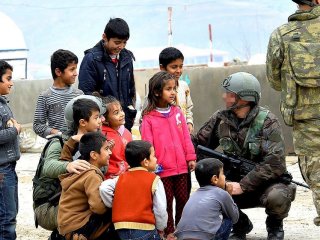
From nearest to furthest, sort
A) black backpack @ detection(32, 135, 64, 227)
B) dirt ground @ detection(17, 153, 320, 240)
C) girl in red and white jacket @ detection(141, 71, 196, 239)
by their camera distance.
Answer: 1. black backpack @ detection(32, 135, 64, 227)
2. girl in red and white jacket @ detection(141, 71, 196, 239)
3. dirt ground @ detection(17, 153, 320, 240)

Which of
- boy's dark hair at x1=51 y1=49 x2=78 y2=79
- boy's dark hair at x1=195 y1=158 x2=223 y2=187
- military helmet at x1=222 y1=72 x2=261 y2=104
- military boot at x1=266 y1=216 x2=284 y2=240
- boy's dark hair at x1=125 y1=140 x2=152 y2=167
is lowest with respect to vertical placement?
military boot at x1=266 y1=216 x2=284 y2=240

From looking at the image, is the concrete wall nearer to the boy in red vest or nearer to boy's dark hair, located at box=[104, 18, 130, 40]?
boy's dark hair, located at box=[104, 18, 130, 40]

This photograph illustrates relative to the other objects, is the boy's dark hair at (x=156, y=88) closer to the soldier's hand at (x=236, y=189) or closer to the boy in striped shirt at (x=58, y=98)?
the boy in striped shirt at (x=58, y=98)

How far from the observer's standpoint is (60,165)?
7.21 metres

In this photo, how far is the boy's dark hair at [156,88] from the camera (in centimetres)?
816

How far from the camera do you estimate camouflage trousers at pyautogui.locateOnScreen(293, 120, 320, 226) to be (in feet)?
24.6

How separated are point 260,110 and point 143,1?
9141 centimetres

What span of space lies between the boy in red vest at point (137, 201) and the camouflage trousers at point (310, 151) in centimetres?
124

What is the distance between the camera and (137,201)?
6902 millimetres

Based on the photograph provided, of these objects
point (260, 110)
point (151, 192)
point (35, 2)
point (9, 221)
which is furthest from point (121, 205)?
point (35, 2)

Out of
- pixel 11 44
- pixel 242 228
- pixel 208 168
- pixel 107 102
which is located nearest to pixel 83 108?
pixel 107 102

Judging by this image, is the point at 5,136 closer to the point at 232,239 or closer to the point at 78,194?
the point at 78,194

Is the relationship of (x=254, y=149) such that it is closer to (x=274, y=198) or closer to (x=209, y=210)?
(x=274, y=198)

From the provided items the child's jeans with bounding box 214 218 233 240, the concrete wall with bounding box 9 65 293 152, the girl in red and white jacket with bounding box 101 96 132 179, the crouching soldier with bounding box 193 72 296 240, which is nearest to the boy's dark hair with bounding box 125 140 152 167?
the girl in red and white jacket with bounding box 101 96 132 179
